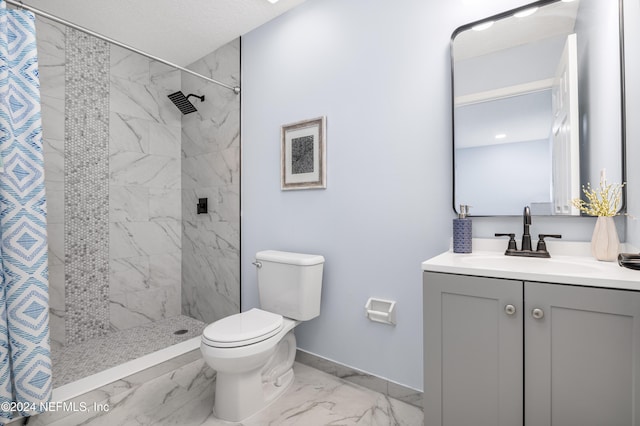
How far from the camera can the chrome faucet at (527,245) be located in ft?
4.31

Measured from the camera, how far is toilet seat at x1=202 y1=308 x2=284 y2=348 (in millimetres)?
1476

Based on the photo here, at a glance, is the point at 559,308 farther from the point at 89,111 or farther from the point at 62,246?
the point at 89,111

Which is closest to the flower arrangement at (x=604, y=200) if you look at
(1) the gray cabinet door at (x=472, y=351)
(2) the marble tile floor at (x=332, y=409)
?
(1) the gray cabinet door at (x=472, y=351)

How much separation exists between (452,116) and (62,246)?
9.50 feet

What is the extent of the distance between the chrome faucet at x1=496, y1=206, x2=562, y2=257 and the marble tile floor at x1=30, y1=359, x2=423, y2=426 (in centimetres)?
96

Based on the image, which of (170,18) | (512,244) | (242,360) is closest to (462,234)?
(512,244)

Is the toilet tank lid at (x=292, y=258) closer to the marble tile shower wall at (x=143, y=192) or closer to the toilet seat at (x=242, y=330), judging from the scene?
the toilet seat at (x=242, y=330)

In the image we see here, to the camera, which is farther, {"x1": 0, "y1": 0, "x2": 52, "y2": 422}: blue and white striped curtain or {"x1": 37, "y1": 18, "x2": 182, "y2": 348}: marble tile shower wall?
{"x1": 37, "y1": 18, "x2": 182, "y2": 348}: marble tile shower wall

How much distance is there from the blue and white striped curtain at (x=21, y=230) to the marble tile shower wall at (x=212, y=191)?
4.05ft

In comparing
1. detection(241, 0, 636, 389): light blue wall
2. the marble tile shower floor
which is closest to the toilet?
detection(241, 0, 636, 389): light blue wall

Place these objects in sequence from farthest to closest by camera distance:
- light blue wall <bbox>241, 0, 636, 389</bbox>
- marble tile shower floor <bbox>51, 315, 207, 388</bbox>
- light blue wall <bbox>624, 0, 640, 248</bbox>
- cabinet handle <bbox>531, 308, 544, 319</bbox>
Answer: marble tile shower floor <bbox>51, 315, 207, 388</bbox>
light blue wall <bbox>241, 0, 636, 389</bbox>
light blue wall <bbox>624, 0, 640, 248</bbox>
cabinet handle <bbox>531, 308, 544, 319</bbox>

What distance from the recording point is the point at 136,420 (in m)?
1.55

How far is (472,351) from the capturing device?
105cm

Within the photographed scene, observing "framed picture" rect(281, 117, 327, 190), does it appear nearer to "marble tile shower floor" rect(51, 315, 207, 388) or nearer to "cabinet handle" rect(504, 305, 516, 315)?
"cabinet handle" rect(504, 305, 516, 315)
